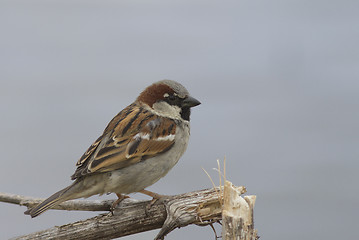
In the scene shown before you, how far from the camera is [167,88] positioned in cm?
424

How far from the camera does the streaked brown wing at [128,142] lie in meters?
3.68

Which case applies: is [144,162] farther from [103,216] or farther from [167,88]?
[167,88]

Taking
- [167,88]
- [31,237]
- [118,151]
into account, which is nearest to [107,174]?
[118,151]

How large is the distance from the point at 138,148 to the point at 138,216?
55 cm

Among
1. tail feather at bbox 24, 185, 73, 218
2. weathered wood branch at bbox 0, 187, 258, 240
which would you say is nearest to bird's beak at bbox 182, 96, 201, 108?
weathered wood branch at bbox 0, 187, 258, 240

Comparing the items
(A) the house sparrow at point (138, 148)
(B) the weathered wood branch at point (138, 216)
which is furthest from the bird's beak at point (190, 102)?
(B) the weathered wood branch at point (138, 216)

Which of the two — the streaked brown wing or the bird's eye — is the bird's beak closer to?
the bird's eye

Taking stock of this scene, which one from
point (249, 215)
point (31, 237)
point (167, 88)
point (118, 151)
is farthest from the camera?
point (167, 88)

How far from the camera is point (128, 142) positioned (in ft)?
12.6

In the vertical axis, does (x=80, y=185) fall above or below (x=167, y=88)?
below

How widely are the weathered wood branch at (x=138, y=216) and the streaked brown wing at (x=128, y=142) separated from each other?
0.33m

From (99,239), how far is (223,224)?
3.31 feet

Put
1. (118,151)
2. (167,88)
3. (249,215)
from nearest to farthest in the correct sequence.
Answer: (249,215)
(118,151)
(167,88)

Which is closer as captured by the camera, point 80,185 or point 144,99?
point 80,185
